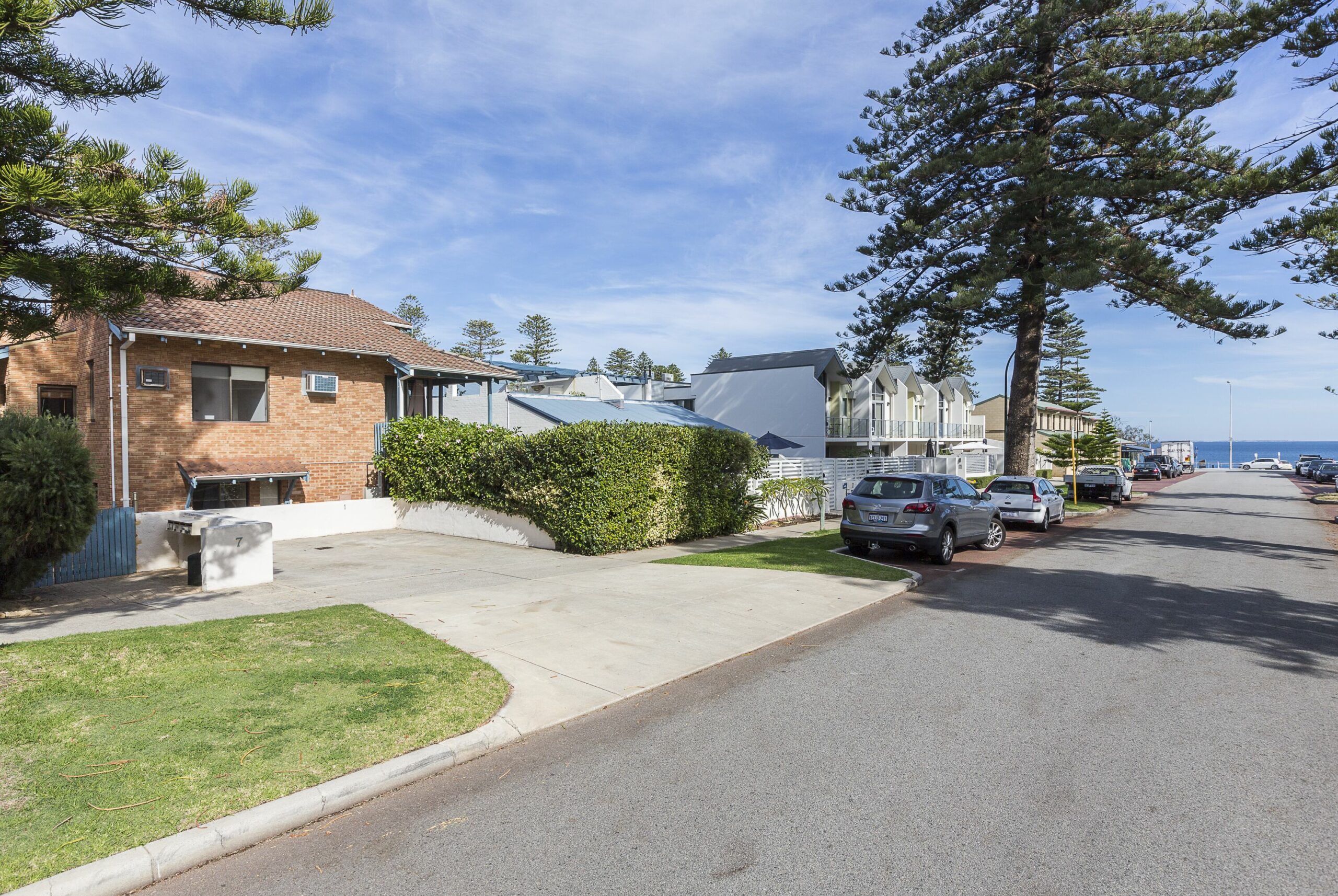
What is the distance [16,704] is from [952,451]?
47834mm

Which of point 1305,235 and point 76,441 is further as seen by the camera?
point 1305,235

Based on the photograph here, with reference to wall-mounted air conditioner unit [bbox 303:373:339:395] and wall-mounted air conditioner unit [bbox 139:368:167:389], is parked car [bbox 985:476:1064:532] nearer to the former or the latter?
wall-mounted air conditioner unit [bbox 303:373:339:395]

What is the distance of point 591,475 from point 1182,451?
90.3 meters

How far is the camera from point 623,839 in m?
3.81

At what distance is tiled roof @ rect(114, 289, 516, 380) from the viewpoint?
1647cm

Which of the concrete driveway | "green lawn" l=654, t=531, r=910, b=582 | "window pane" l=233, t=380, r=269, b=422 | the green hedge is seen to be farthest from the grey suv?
"window pane" l=233, t=380, r=269, b=422

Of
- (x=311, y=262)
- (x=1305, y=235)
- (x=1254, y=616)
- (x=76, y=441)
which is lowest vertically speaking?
(x=1254, y=616)

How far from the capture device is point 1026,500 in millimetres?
19922

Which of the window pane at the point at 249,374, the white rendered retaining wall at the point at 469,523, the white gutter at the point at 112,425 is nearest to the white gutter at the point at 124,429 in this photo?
the white gutter at the point at 112,425

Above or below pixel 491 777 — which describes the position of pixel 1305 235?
above

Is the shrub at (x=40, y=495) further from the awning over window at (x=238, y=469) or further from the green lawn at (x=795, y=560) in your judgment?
the green lawn at (x=795, y=560)

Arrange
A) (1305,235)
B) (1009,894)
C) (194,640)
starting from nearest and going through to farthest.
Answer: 1. (1009,894)
2. (194,640)
3. (1305,235)

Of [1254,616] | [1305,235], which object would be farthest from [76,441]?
[1305,235]

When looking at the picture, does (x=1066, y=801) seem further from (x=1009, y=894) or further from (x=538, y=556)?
(x=538, y=556)
